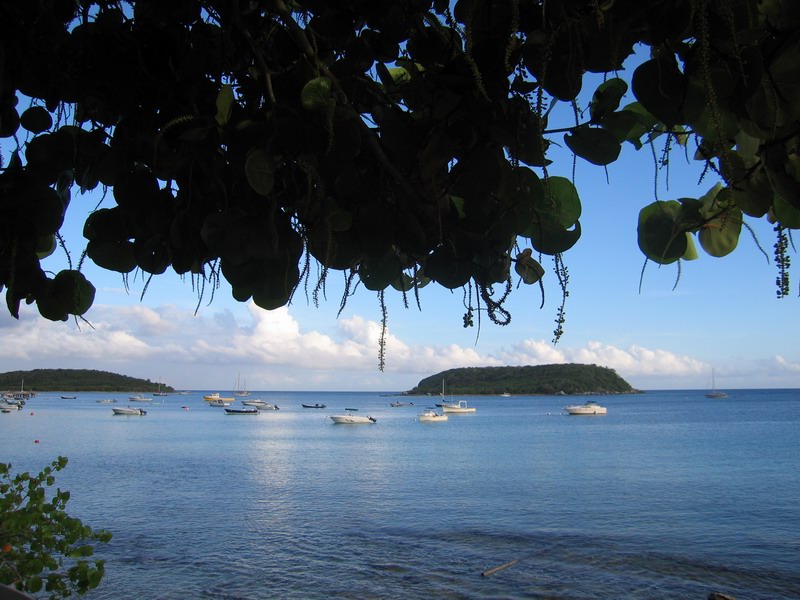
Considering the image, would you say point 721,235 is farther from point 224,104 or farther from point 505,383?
point 505,383

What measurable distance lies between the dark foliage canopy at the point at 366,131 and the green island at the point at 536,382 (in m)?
156

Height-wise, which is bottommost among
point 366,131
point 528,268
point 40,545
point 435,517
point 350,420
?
point 350,420

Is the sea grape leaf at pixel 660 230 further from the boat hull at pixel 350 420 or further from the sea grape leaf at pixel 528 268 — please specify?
the boat hull at pixel 350 420

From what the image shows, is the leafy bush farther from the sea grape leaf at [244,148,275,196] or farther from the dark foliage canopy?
the sea grape leaf at [244,148,275,196]

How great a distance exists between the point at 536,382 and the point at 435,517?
14200 centimetres

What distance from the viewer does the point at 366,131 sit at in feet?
3.62

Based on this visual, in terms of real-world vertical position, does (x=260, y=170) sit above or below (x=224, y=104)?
below

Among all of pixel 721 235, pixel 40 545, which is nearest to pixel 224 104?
pixel 721 235

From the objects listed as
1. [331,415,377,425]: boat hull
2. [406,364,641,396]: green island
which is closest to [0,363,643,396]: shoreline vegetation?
[406,364,641,396]: green island

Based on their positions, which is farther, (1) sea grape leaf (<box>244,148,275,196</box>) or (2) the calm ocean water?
(2) the calm ocean water

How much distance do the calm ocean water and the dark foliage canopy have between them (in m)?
14.3

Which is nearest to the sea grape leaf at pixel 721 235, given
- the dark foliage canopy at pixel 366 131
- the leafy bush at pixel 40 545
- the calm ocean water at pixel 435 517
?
the dark foliage canopy at pixel 366 131

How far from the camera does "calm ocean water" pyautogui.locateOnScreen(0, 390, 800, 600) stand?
15336 mm

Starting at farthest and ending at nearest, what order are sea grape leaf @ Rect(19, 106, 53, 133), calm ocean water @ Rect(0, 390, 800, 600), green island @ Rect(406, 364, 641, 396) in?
green island @ Rect(406, 364, 641, 396)
calm ocean water @ Rect(0, 390, 800, 600)
sea grape leaf @ Rect(19, 106, 53, 133)
